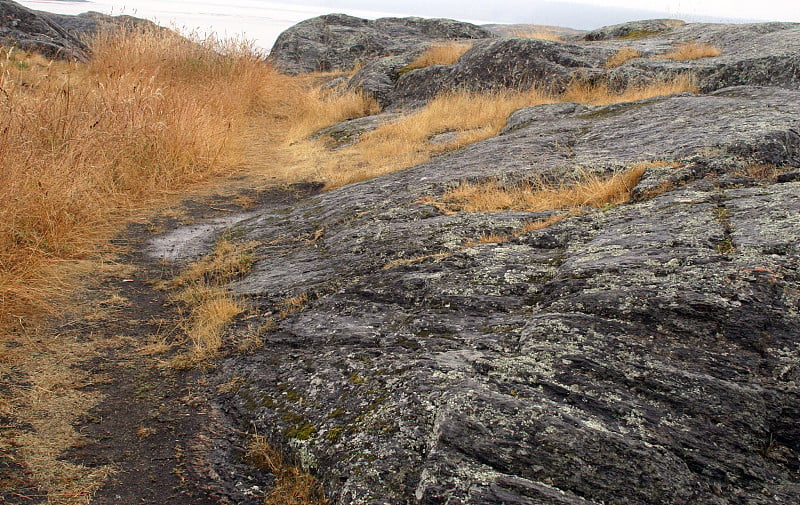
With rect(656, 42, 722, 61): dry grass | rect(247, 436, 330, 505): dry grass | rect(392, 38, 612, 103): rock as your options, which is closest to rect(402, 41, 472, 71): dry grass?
rect(392, 38, 612, 103): rock

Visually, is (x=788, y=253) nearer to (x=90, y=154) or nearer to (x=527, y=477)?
(x=527, y=477)

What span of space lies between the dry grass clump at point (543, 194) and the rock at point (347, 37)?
1618 cm

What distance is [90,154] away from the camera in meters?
7.44

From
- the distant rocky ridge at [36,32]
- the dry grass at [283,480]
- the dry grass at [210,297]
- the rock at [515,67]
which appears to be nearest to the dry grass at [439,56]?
the rock at [515,67]

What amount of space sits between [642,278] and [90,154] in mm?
6718

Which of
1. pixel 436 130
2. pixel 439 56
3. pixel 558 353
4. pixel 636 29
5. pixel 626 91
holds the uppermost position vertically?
pixel 636 29

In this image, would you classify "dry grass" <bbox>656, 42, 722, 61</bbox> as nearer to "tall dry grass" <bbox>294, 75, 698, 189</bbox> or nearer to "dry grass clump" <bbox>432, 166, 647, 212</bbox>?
"tall dry grass" <bbox>294, 75, 698, 189</bbox>

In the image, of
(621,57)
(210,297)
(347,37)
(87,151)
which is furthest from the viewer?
(347,37)

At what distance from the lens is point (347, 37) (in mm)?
23312

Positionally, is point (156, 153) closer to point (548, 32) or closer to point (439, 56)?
point (439, 56)

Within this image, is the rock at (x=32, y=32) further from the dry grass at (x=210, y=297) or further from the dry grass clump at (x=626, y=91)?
the dry grass at (x=210, y=297)

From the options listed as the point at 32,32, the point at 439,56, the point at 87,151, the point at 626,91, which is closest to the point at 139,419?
the point at 87,151

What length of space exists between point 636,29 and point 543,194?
44.0 feet

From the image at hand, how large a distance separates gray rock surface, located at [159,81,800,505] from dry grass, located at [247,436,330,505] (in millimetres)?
61
